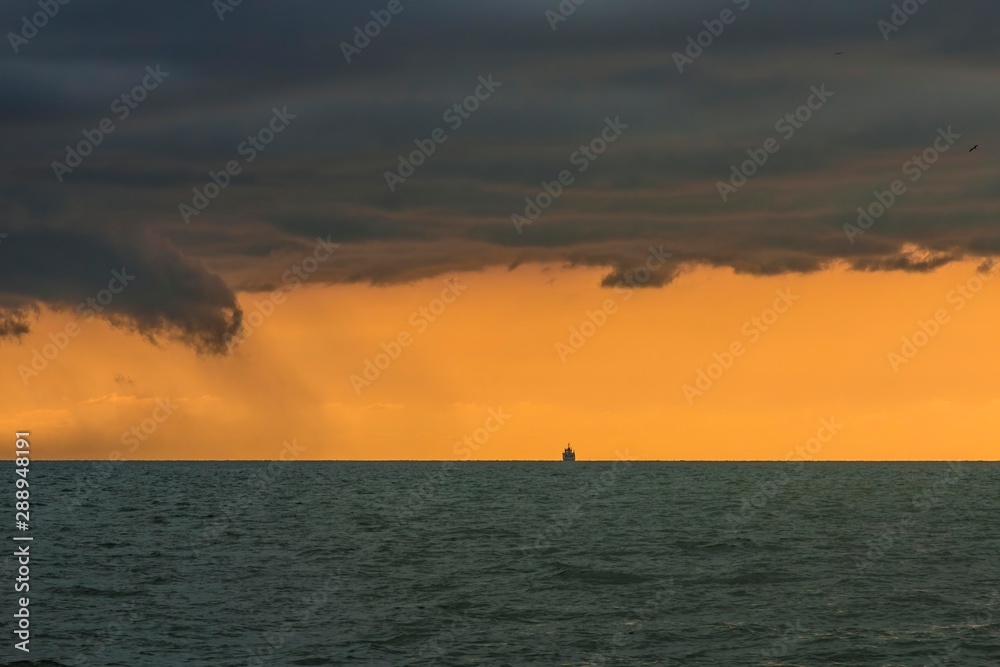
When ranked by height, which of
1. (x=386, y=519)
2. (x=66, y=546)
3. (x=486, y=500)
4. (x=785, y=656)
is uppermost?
(x=486, y=500)

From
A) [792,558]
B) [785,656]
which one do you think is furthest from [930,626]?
[792,558]

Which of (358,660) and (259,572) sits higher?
(259,572)

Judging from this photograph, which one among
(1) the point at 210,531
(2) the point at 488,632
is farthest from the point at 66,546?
(2) the point at 488,632

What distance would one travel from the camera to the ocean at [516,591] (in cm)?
3856

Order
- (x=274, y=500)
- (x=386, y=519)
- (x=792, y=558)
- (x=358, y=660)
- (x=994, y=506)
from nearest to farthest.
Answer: (x=358, y=660), (x=792, y=558), (x=386, y=519), (x=994, y=506), (x=274, y=500)

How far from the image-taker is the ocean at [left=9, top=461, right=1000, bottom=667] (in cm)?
3856

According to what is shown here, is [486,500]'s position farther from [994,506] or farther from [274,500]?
[994,506]

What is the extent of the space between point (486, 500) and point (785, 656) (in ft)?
321

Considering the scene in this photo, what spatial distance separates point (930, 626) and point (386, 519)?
205ft

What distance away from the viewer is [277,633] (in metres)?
41.3

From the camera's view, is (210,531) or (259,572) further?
(210,531)

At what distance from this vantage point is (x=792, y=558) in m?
63.3

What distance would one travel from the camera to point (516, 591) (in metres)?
51.3

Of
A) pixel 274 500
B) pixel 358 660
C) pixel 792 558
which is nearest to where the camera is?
pixel 358 660
